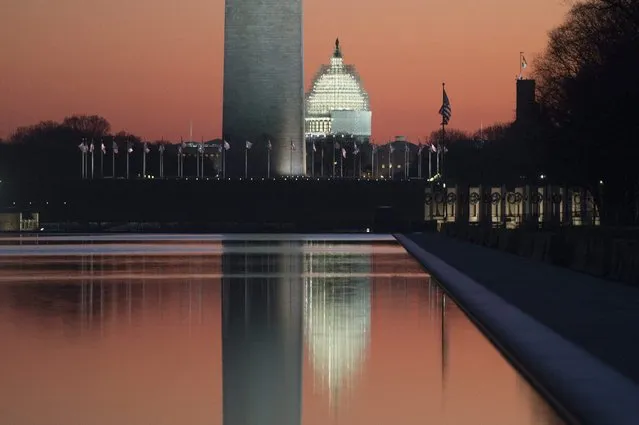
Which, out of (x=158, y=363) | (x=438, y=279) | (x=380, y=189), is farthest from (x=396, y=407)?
(x=380, y=189)

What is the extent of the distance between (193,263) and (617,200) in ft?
100

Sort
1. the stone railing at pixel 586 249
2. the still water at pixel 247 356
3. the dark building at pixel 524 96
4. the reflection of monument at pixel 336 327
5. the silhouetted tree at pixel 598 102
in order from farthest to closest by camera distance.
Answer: the dark building at pixel 524 96, the silhouetted tree at pixel 598 102, the stone railing at pixel 586 249, the reflection of monument at pixel 336 327, the still water at pixel 247 356

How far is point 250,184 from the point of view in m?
135

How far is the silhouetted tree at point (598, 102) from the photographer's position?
1746 inches

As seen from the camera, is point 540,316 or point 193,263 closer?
point 540,316

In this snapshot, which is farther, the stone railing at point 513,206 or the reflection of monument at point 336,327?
the stone railing at point 513,206

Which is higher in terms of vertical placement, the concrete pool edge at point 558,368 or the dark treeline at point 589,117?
the dark treeline at point 589,117

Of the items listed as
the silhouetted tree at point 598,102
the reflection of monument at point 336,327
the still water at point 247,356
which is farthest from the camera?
the silhouetted tree at point 598,102

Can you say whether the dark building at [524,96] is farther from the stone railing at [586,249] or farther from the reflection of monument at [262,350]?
the reflection of monument at [262,350]

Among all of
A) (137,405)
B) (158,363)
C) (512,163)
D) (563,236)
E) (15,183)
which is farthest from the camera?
(15,183)

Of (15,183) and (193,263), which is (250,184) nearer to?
(15,183)

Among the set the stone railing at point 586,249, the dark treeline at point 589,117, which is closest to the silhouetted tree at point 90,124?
the dark treeline at point 589,117

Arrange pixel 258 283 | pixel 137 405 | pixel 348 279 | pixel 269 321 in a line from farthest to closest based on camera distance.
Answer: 1. pixel 348 279
2. pixel 258 283
3. pixel 269 321
4. pixel 137 405

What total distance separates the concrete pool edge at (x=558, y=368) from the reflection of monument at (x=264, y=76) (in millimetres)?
93976
